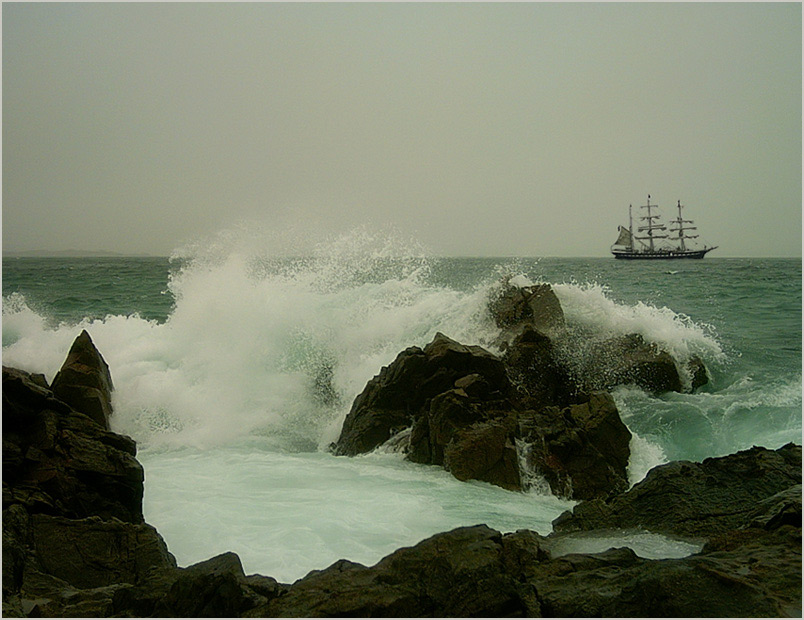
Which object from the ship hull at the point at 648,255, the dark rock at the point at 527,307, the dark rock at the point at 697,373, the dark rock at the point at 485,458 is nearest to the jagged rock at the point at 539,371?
the dark rock at the point at 527,307

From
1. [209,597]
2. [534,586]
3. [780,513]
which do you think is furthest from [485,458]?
[209,597]

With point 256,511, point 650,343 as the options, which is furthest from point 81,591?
point 650,343

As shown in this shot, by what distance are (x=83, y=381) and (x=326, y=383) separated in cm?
401

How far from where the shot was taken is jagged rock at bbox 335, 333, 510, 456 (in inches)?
301

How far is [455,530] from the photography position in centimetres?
306

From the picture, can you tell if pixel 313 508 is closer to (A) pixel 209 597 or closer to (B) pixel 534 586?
(A) pixel 209 597

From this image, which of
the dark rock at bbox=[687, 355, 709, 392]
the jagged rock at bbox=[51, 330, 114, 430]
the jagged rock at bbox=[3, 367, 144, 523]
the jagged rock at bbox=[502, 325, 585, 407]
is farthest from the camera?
the dark rock at bbox=[687, 355, 709, 392]

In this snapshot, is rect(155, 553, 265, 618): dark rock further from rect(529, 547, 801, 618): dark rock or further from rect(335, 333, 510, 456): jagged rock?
rect(335, 333, 510, 456): jagged rock

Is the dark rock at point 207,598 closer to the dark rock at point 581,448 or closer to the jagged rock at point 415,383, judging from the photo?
the dark rock at point 581,448

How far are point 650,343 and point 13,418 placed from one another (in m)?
9.21

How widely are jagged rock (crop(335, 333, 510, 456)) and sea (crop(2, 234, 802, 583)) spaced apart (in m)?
0.39

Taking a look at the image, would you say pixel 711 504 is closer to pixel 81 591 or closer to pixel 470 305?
pixel 81 591

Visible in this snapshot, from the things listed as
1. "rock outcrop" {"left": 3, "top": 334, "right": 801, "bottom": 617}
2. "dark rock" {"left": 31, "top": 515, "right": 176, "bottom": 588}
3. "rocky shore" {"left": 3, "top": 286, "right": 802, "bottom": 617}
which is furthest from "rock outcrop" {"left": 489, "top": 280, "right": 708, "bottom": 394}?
"dark rock" {"left": 31, "top": 515, "right": 176, "bottom": 588}

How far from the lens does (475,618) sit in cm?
253
